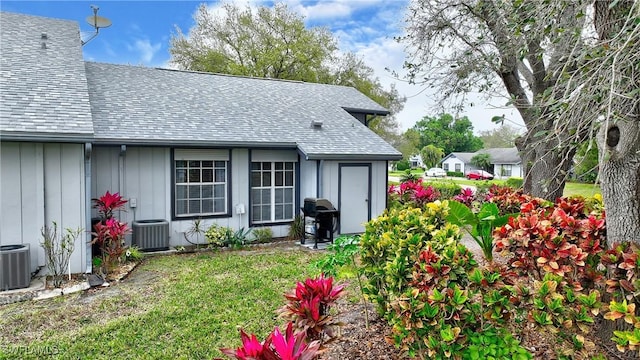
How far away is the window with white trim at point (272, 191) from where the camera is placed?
9633 mm

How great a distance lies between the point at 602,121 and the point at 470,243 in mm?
6907

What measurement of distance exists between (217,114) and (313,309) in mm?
8146

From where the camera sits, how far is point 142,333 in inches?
171

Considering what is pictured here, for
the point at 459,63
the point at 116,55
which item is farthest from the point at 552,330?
the point at 116,55

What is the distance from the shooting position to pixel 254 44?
23656 mm

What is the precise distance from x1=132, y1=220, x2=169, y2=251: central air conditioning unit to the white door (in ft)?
14.2

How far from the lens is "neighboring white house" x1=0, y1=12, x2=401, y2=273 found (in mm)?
6320

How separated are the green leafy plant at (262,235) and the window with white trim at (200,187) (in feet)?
3.03

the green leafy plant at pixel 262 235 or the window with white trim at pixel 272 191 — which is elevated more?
the window with white trim at pixel 272 191

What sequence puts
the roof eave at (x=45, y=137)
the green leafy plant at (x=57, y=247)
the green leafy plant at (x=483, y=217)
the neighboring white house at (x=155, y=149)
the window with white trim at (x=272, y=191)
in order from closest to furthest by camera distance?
1. the green leafy plant at (x=483, y=217)
2. the roof eave at (x=45, y=137)
3. the green leafy plant at (x=57, y=247)
4. the neighboring white house at (x=155, y=149)
5. the window with white trim at (x=272, y=191)

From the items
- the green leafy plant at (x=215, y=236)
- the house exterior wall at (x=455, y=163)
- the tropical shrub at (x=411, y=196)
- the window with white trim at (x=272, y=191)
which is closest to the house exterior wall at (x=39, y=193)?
the green leafy plant at (x=215, y=236)

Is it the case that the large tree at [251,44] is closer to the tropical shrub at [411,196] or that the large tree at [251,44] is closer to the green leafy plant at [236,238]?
the tropical shrub at [411,196]

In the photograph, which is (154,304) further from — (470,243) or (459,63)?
(470,243)

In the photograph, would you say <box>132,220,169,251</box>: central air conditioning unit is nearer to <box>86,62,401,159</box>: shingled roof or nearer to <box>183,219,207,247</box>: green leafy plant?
<box>183,219,207,247</box>: green leafy plant
